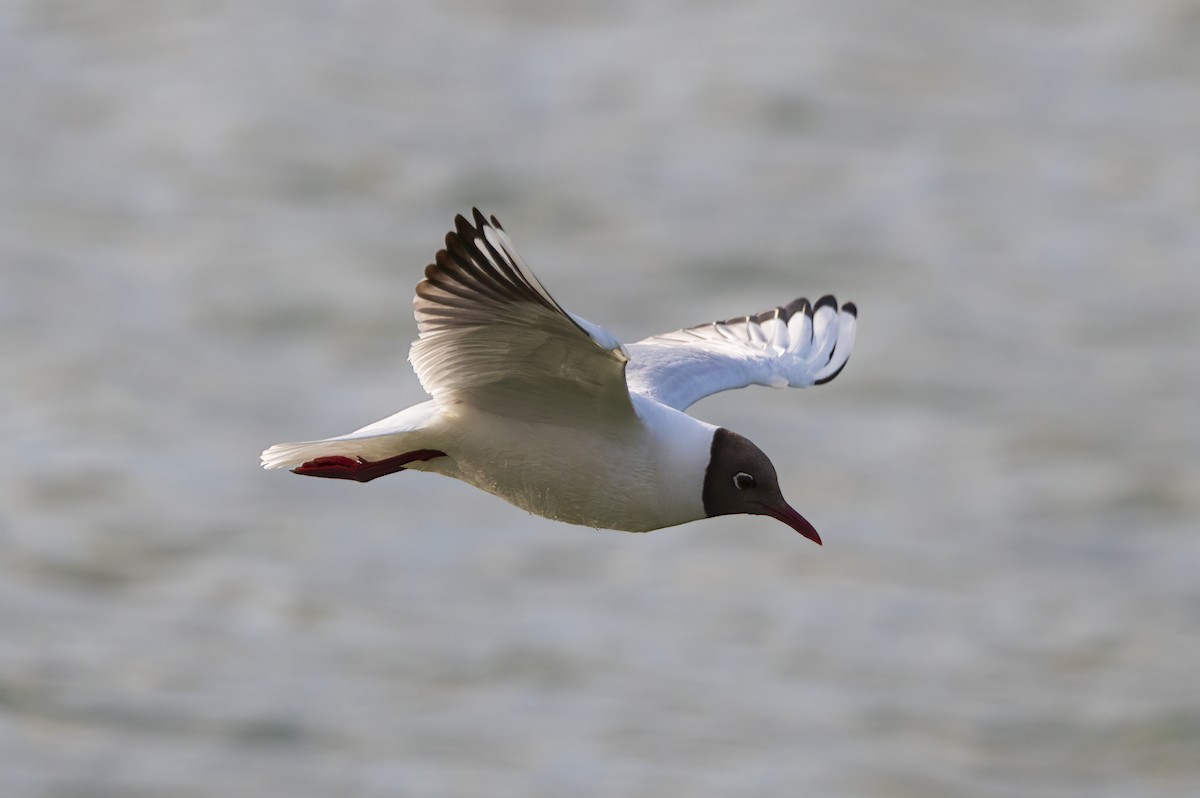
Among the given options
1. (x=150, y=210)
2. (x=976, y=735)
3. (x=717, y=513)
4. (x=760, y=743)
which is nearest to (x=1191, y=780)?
(x=976, y=735)

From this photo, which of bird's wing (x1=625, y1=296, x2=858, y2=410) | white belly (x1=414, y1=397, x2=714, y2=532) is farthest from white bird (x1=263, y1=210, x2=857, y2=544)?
bird's wing (x1=625, y1=296, x2=858, y2=410)

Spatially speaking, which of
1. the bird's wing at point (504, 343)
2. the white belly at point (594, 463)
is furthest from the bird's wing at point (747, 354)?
the bird's wing at point (504, 343)

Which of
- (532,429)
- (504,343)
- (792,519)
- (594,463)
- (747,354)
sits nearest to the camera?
(504,343)

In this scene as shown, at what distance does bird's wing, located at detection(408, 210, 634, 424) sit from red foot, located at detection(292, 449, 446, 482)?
0.79 feet

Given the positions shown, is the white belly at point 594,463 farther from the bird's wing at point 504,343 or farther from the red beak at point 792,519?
the red beak at point 792,519

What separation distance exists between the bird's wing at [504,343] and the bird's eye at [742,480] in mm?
606

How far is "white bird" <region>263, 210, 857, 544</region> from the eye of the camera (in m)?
6.52

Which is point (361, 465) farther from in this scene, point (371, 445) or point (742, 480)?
point (742, 480)

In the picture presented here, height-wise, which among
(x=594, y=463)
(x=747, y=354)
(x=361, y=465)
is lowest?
(x=594, y=463)

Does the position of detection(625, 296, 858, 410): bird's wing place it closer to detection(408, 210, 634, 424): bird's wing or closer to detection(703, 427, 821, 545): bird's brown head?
detection(703, 427, 821, 545): bird's brown head

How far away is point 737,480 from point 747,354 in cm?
169

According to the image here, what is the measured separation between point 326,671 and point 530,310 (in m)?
17.7

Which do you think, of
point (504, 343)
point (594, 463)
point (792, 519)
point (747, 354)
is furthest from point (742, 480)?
point (747, 354)

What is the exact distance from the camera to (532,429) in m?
7.12
